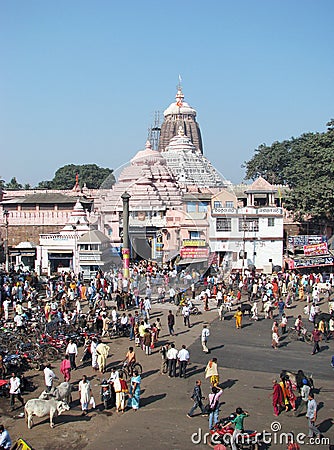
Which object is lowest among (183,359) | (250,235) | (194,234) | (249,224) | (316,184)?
(183,359)

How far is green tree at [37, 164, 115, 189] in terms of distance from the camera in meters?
87.6

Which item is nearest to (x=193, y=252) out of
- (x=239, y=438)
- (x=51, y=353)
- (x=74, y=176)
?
(x=51, y=353)

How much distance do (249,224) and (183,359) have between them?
813 inches

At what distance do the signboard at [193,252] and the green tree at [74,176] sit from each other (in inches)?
2268

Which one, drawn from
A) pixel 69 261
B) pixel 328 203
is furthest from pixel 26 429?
pixel 328 203

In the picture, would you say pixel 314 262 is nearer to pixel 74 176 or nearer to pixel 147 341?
pixel 147 341

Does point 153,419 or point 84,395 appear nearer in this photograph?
point 153,419

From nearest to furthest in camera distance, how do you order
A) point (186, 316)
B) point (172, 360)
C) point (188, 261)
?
point (172, 360)
point (186, 316)
point (188, 261)

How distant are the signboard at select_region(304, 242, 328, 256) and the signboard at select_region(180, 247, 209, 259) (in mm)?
5937

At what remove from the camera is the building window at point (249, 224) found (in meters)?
33.7

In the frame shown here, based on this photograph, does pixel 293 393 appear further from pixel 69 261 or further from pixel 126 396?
pixel 69 261

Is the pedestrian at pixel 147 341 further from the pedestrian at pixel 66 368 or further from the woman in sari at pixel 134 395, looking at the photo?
the woman in sari at pixel 134 395

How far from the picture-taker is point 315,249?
1244 inches

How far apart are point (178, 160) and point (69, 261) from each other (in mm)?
24574
